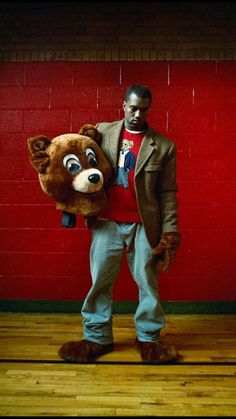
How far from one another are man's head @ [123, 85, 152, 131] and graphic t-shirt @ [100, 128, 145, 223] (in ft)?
0.32

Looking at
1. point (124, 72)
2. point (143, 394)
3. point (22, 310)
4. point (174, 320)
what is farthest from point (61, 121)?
point (143, 394)

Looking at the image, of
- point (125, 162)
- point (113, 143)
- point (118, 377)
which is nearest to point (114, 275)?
point (118, 377)

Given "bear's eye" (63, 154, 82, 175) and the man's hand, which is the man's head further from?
the man's hand

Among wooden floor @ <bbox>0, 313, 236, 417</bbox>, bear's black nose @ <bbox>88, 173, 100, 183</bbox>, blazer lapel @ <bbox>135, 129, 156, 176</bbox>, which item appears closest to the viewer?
wooden floor @ <bbox>0, 313, 236, 417</bbox>

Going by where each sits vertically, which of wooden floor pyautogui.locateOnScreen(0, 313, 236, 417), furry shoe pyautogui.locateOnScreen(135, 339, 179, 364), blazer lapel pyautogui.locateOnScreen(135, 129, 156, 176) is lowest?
wooden floor pyautogui.locateOnScreen(0, 313, 236, 417)

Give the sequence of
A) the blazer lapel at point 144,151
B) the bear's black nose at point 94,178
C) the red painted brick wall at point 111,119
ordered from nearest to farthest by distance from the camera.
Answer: the bear's black nose at point 94,178 → the blazer lapel at point 144,151 → the red painted brick wall at point 111,119

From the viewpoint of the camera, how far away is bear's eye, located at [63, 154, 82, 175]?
2.22m

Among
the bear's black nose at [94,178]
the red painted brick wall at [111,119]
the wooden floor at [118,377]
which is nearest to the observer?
the wooden floor at [118,377]

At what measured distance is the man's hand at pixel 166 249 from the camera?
235 centimetres

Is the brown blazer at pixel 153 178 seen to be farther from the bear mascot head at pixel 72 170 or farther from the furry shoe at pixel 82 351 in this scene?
the furry shoe at pixel 82 351

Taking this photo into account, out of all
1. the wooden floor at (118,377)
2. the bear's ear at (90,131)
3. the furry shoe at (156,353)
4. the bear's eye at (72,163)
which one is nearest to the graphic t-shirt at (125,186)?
the bear's ear at (90,131)

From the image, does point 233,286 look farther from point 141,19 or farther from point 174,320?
point 141,19

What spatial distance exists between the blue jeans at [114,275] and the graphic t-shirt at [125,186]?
6 centimetres

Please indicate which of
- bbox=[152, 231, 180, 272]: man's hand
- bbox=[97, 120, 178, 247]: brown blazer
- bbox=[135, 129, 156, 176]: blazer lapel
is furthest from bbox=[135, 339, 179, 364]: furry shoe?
bbox=[135, 129, 156, 176]: blazer lapel
